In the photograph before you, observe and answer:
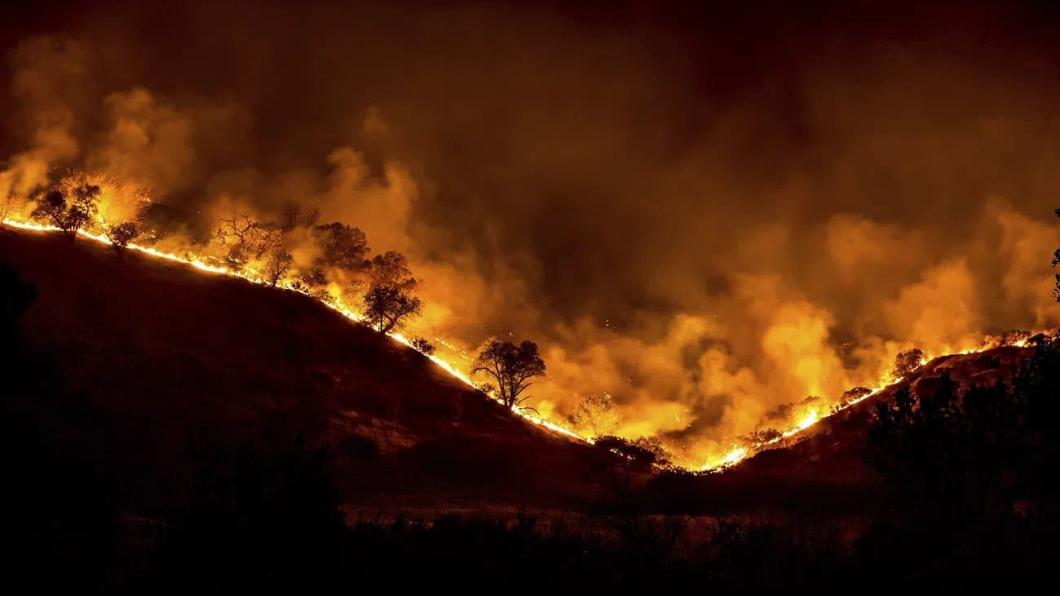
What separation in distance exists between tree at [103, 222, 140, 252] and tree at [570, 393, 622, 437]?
37.5 metres

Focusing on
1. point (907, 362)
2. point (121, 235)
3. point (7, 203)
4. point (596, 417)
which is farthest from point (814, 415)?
point (7, 203)

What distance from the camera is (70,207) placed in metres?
57.2

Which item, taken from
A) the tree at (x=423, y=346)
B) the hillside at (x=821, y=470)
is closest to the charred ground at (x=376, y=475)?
the hillside at (x=821, y=470)

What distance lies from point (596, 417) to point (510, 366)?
8686 millimetres

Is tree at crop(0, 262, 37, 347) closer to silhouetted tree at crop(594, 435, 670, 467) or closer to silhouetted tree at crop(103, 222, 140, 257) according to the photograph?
silhouetted tree at crop(103, 222, 140, 257)

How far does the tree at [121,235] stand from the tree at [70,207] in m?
1.97

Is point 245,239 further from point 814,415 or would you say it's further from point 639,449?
point 814,415

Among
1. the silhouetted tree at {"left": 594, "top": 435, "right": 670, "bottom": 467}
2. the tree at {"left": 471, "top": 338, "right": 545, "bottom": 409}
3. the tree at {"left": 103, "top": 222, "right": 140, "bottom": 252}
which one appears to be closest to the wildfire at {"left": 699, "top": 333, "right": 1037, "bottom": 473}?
the silhouetted tree at {"left": 594, "top": 435, "right": 670, "bottom": 467}

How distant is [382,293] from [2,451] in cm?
4336

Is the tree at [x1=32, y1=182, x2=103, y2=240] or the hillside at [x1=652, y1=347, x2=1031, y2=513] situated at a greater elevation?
the tree at [x1=32, y1=182, x2=103, y2=240]

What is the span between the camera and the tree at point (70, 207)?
5641 centimetres

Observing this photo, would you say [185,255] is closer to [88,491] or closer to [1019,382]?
[88,491]

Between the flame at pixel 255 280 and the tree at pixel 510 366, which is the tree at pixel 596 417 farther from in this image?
the tree at pixel 510 366

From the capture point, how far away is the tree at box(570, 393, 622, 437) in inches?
2309
